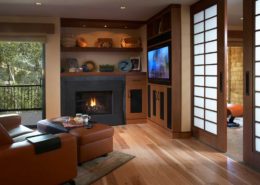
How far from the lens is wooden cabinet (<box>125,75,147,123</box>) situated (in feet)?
20.0

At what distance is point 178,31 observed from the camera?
4.70 metres

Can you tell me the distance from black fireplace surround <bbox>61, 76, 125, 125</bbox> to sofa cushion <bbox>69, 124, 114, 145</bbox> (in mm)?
2198

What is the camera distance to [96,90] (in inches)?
235

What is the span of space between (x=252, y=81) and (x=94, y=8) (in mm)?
3046

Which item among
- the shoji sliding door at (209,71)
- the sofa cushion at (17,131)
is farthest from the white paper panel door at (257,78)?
the sofa cushion at (17,131)

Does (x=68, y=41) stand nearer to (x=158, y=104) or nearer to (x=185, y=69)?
(x=158, y=104)

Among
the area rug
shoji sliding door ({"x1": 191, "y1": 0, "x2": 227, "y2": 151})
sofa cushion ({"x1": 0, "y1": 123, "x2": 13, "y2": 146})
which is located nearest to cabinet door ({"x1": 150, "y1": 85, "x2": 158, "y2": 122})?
shoji sliding door ({"x1": 191, "y1": 0, "x2": 227, "y2": 151})

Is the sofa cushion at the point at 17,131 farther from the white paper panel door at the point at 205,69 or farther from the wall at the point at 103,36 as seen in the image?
the wall at the point at 103,36

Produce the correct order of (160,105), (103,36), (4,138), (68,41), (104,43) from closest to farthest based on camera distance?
(4,138)
(160,105)
(68,41)
(104,43)
(103,36)

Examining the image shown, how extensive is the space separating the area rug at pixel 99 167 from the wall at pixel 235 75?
17.0ft

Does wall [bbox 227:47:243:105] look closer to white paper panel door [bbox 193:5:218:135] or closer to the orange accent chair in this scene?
the orange accent chair

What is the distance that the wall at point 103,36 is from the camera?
6273mm

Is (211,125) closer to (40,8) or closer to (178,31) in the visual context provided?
(178,31)

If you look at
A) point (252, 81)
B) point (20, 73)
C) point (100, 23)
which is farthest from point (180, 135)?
point (20, 73)
